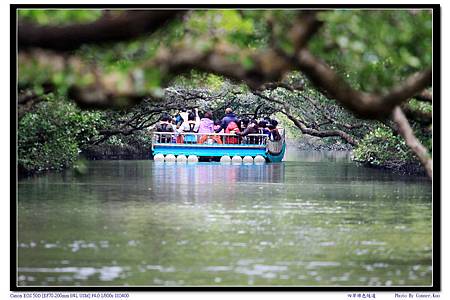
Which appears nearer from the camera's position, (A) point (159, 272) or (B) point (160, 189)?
(A) point (159, 272)

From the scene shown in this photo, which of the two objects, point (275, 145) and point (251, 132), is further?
point (275, 145)

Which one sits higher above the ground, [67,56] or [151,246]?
[67,56]

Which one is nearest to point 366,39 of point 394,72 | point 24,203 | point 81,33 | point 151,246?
point 394,72

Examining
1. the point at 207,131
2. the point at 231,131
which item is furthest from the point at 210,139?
the point at 231,131

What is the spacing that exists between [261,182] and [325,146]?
32726 millimetres

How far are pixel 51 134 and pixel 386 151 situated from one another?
9.67 meters

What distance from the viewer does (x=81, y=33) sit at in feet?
28.8

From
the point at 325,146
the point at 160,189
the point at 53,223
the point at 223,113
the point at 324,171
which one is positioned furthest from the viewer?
the point at 325,146

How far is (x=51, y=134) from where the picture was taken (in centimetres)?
2150

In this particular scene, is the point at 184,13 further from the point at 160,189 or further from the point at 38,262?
the point at 160,189

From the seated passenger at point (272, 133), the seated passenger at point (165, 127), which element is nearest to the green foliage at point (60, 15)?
the seated passenger at point (165, 127)

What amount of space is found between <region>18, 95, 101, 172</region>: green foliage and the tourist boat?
17.7ft

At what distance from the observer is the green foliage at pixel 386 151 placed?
24.4 metres

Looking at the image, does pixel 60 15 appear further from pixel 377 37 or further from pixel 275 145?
pixel 275 145
